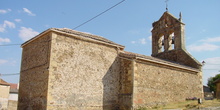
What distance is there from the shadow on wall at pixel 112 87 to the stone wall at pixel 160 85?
1.28m

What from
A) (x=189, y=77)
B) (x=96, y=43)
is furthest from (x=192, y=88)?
(x=96, y=43)

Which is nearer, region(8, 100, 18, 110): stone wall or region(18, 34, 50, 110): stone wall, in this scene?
region(18, 34, 50, 110): stone wall

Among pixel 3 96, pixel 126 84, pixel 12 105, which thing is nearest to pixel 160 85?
pixel 126 84

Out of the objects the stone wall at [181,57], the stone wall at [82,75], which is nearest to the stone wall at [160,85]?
the stone wall at [181,57]

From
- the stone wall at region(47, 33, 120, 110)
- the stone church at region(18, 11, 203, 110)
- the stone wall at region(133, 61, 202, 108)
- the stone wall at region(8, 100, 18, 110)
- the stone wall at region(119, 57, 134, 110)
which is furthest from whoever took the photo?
the stone wall at region(8, 100, 18, 110)

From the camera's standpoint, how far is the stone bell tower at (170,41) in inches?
757

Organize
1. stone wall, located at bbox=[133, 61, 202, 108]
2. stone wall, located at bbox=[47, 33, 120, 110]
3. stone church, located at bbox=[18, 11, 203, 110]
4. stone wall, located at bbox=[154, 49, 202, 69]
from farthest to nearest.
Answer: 1. stone wall, located at bbox=[154, 49, 202, 69]
2. stone wall, located at bbox=[133, 61, 202, 108]
3. stone church, located at bbox=[18, 11, 203, 110]
4. stone wall, located at bbox=[47, 33, 120, 110]

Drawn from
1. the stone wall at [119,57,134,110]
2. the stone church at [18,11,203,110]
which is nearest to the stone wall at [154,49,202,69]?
the stone church at [18,11,203,110]

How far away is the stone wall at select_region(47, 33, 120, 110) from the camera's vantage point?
11.4 meters

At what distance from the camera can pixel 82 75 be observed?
→ 40.5 ft

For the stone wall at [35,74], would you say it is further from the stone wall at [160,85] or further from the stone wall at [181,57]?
the stone wall at [181,57]

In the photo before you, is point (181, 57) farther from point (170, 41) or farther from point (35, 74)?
point (35, 74)

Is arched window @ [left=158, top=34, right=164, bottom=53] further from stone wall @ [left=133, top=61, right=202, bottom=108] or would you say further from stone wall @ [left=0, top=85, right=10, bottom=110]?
stone wall @ [left=0, top=85, right=10, bottom=110]

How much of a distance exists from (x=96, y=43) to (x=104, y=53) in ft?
2.76
